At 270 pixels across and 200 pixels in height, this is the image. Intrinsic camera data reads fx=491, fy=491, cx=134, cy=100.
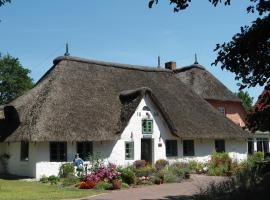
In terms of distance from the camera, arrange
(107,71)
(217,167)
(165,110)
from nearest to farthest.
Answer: (217,167)
(165,110)
(107,71)

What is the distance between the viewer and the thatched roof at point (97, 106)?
30.3m

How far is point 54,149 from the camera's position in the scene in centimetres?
3042

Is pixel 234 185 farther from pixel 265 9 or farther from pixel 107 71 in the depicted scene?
pixel 107 71

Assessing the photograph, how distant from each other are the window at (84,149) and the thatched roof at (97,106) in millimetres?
1239

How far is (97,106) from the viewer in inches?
1320

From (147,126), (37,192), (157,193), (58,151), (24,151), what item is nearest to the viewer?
(157,193)

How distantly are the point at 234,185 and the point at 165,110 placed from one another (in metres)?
18.7

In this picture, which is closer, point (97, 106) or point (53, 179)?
point (53, 179)

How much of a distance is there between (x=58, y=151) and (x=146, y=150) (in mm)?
7189

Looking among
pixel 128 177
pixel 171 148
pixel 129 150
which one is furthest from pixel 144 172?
pixel 171 148

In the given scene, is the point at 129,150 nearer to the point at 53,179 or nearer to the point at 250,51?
the point at 53,179

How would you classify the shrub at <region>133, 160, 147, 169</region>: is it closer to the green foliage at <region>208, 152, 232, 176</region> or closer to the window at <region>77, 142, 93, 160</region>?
the window at <region>77, 142, 93, 160</region>

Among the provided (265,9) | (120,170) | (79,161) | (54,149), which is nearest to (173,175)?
(120,170)

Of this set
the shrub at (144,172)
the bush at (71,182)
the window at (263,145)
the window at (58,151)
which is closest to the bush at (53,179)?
the bush at (71,182)
